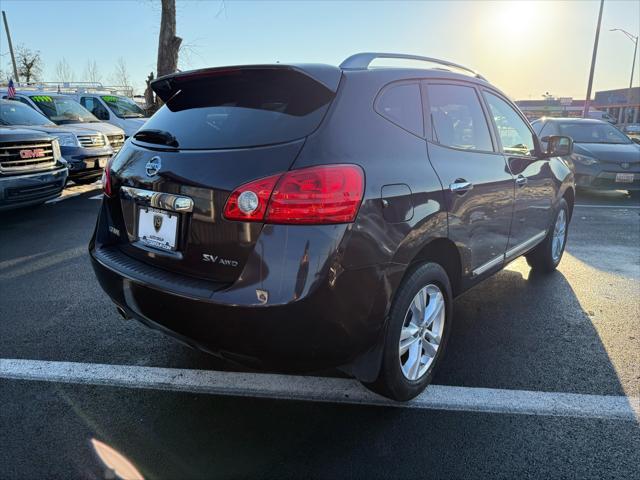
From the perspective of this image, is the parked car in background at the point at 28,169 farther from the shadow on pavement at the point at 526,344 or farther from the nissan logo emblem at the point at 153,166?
the shadow on pavement at the point at 526,344

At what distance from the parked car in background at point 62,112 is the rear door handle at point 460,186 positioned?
9427 mm

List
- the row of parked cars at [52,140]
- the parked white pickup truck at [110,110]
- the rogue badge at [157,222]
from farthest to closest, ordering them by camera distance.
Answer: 1. the parked white pickup truck at [110,110]
2. the row of parked cars at [52,140]
3. the rogue badge at [157,222]

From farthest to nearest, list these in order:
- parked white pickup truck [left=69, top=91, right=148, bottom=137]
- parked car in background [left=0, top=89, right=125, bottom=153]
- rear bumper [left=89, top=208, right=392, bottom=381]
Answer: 1. parked white pickup truck [left=69, top=91, right=148, bottom=137]
2. parked car in background [left=0, top=89, right=125, bottom=153]
3. rear bumper [left=89, top=208, right=392, bottom=381]

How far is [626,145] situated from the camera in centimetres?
1011

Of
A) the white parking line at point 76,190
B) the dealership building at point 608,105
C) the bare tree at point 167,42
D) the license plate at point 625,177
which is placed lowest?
the dealership building at point 608,105

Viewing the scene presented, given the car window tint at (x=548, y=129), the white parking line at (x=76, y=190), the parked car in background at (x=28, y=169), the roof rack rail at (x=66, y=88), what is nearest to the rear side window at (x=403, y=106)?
the parked car in background at (x=28, y=169)

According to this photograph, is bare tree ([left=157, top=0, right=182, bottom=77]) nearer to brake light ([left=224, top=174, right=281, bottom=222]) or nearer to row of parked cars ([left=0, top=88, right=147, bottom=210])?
row of parked cars ([left=0, top=88, right=147, bottom=210])

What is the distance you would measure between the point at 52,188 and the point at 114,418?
561 centimetres

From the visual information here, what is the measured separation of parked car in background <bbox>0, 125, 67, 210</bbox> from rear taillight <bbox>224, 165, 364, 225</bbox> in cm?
558

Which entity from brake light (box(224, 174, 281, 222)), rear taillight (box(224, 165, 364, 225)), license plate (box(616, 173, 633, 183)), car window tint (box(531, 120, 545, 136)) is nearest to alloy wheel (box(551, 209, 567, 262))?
rear taillight (box(224, 165, 364, 225))

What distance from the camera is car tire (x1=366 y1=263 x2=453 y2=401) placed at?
2320 millimetres

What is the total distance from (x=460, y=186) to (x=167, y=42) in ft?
42.6

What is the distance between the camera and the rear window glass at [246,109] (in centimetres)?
217

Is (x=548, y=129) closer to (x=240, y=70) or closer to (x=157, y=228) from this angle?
(x=240, y=70)
